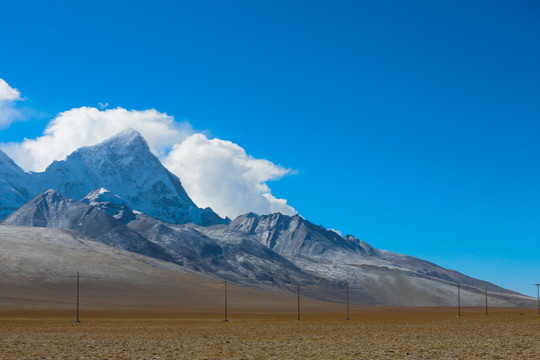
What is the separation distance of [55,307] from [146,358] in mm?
134130

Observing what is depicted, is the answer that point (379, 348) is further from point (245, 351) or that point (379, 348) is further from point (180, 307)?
point (180, 307)

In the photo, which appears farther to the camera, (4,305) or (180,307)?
(180,307)

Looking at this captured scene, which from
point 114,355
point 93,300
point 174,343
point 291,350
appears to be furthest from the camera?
point 93,300

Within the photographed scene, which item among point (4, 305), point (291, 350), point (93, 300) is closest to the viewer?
point (291, 350)

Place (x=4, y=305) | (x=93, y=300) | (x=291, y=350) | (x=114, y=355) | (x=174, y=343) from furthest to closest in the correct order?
(x=93, y=300), (x=4, y=305), (x=174, y=343), (x=291, y=350), (x=114, y=355)

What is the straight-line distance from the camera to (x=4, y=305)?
153500 mm

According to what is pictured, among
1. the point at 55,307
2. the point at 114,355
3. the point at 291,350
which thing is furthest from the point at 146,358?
the point at 55,307

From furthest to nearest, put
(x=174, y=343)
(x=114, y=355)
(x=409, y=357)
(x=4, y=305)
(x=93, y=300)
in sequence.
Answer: (x=93, y=300) → (x=4, y=305) → (x=174, y=343) → (x=114, y=355) → (x=409, y=357)

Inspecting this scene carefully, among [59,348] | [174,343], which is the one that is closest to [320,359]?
[174,343]

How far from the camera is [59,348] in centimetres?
4088

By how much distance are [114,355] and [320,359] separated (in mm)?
12245

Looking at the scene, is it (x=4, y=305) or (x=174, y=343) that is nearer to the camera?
(x=174, y=343)

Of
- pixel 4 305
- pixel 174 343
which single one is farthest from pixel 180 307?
pixel 174 343

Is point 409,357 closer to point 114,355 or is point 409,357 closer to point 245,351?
point 245,351
